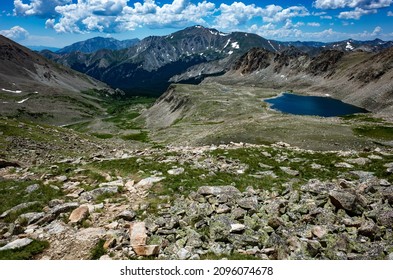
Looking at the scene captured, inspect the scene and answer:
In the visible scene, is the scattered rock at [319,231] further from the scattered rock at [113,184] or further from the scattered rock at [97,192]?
the scattered rock at [113,184]

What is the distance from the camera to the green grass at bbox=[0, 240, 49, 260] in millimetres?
13139

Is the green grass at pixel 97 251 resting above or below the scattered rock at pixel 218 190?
below

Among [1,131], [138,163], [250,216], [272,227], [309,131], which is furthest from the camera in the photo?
[309,131]

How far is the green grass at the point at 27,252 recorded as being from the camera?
13139 millimetres

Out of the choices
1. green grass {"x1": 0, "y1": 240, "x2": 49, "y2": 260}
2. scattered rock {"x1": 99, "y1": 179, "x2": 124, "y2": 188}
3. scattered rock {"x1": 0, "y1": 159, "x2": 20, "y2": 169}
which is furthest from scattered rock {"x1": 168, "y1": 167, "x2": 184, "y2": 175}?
scattered rock {"x1": 0, "y1": 159, "x2": 20, "y2": 169}

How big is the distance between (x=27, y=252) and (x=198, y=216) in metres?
8.19

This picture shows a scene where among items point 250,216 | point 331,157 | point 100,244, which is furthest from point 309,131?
→ point 100,244

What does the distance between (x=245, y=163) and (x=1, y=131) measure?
41354 mm

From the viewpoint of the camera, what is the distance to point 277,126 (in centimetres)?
8394

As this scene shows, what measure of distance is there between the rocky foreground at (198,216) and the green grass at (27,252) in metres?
0.16

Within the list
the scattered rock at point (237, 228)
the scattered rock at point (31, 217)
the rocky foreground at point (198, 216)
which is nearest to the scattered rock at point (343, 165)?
the rocky foreground at point (198, 216)

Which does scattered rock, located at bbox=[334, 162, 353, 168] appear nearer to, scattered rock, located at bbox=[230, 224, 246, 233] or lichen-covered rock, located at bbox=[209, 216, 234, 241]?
lichen-covered rock, located at bbox=[209, 216, 234, 241]
